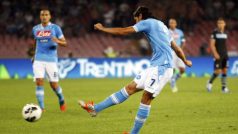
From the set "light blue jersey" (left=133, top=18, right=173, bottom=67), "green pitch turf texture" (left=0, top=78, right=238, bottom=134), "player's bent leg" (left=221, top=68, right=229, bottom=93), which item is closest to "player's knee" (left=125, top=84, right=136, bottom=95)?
"light blue jersey" (left=133, top=18, right=173, bottom=67)

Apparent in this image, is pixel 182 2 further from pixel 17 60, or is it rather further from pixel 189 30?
pixel 17 60

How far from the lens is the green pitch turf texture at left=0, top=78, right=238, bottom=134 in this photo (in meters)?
11.4

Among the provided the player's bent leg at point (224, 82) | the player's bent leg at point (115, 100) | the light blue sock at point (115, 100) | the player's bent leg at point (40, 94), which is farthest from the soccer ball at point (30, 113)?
the player's bent leg at point (224, 82)

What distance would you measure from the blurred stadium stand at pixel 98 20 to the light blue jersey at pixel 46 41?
50.4 ft

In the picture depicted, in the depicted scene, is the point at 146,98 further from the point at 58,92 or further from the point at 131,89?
the point at 58,92

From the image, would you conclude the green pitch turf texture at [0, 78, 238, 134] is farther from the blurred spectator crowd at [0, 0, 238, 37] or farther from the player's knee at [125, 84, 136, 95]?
the blurred spectator crowd at [0, 0, 238, 37]

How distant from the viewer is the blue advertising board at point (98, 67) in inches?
1141

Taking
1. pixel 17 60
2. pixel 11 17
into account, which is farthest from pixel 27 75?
pixel 11 17

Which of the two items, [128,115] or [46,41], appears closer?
[128,115]

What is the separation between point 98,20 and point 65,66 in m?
4.41

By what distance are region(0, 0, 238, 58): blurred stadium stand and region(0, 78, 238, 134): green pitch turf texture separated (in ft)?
32.3

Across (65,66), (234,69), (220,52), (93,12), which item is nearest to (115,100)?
(220,52)

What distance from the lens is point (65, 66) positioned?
29469mm

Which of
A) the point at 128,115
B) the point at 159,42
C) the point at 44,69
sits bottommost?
the point at 128,115
